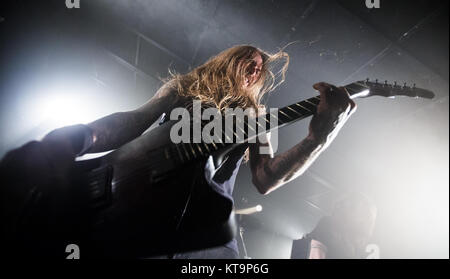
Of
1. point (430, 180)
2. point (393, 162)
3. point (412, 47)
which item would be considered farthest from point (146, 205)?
point (430, 180)

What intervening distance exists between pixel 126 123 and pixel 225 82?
0.93m

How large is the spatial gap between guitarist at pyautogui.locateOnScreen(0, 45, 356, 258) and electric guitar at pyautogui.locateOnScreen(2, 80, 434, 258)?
61 mm

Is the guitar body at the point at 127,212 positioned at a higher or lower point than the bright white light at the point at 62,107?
lower

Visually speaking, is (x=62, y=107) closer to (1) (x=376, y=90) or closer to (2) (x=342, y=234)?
(1) (x=376, y=90)

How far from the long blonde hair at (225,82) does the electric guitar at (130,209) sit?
756 millimetres

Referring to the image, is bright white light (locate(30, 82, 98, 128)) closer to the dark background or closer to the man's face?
the dark background

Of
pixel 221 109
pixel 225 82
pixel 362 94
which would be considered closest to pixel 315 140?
pixel 362 94

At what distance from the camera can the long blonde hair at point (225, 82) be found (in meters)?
1.95

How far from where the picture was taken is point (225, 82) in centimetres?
217

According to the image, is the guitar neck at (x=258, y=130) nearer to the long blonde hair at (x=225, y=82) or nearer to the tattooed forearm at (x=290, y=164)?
the tattooed forearm at (x=290, y=164)

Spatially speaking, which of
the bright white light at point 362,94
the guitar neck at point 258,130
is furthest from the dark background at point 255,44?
the guitar neck at point 258,130

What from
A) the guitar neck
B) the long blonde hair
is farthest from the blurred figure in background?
the guitar neck

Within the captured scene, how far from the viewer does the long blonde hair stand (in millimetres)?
1954
